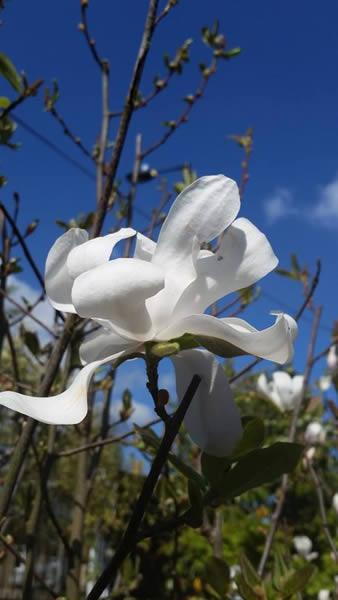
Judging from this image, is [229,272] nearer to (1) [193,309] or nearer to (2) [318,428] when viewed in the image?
(1) [193,309]

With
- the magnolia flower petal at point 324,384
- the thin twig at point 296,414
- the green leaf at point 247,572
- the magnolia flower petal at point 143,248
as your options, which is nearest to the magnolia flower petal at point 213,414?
the magnolia flower petal at point 143,248

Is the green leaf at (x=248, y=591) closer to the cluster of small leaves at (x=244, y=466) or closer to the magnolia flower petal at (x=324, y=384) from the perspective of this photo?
the cluster of small leaves at (x=244, y=466)

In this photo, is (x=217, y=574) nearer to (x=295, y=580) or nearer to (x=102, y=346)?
(x=295, y=580)

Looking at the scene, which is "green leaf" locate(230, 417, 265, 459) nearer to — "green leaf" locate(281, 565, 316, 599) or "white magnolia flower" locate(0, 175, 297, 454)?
"white magnolia flower" locate(0, 175, 297, 454)

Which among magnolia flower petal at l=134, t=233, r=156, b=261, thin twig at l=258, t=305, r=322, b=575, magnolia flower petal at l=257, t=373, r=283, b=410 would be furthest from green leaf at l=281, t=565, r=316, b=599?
magnolia flower petal at l=257, t=373, r=283, b=410

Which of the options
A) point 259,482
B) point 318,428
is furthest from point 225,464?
point 318,428

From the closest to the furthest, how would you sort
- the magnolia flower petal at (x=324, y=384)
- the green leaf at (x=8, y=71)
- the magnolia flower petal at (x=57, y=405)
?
the magnolia flower petal at (x=57, y=405) → the green leaf at (x=8, y=71) → the magnolia flower petal at (x=324, y=384)
